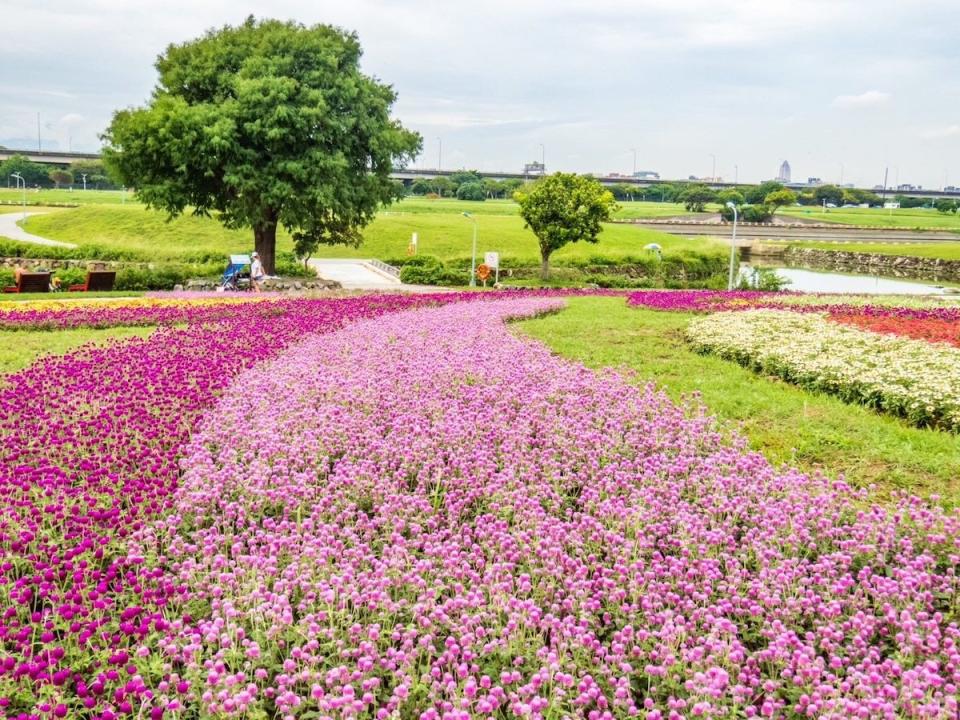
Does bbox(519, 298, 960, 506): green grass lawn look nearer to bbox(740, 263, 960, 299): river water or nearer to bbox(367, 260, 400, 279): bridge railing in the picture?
bbox(367, 260, 400, 279): bridge railing

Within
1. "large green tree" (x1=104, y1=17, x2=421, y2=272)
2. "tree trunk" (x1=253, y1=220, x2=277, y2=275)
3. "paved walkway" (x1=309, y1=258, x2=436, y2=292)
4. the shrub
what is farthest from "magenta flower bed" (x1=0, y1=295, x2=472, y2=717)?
the shrub

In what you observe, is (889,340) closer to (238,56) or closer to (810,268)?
(238,56)

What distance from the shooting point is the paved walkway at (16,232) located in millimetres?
52500

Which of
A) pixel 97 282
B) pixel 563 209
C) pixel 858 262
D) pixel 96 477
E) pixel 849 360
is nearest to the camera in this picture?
pixel 96 477

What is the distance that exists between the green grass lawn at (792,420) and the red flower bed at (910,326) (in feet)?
12.2

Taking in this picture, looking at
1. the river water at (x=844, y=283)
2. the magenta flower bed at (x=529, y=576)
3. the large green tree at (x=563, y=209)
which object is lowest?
the river water at (x=844, y=283)

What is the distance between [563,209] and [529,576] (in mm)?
39884

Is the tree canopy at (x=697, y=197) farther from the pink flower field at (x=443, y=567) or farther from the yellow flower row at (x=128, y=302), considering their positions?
the pink flower field at (x=443, y=567)

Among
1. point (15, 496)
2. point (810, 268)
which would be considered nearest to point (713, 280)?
point (810, 268)

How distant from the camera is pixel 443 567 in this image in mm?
4758

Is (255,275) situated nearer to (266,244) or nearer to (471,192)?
(266,244)

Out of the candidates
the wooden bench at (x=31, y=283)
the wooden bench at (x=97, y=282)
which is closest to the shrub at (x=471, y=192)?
the wooden bench at (x=97, y=282)

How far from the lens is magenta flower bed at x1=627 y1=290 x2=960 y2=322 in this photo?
18625 millimetres

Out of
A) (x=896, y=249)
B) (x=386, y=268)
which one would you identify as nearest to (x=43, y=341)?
(x=386, y=268)
